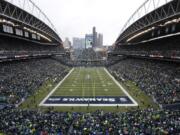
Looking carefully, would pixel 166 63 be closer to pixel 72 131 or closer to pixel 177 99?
pixel 177 99

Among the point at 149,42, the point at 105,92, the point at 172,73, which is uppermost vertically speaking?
the point at 149,42

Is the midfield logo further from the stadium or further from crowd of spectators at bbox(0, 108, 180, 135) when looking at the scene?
crowd of spectators at bbox(0, 108, 180, 135)

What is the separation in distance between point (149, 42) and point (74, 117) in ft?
181

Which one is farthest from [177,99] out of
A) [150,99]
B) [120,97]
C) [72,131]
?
Answer: [72,131]

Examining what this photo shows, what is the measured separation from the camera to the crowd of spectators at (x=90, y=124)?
1814 cm

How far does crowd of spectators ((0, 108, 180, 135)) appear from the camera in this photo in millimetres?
18141

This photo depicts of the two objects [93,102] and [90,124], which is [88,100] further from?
[90,124]

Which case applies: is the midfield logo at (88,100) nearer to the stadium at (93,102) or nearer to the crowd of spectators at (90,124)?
the stadium at (93,102)

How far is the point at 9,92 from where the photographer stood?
113 feet

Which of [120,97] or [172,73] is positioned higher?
[172,73]

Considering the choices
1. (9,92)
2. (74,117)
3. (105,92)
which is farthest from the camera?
(105,92)

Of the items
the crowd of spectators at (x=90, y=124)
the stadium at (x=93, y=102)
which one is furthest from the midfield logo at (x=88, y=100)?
the crowd of spectators at (x=90, y=124)

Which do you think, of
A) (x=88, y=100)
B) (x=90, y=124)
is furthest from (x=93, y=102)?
(x=90, y=124)

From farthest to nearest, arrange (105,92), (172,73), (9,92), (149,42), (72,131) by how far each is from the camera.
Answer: (149,42) < (172,73) < (105,92) < (9,92) < (72,131)
